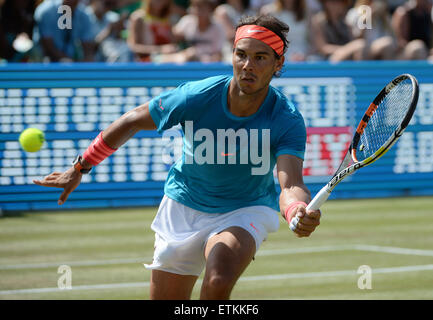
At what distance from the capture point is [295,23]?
42.3ft

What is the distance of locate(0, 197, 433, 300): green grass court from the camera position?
664 cm

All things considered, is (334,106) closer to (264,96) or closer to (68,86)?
(68,86)

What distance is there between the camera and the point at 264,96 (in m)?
4.92

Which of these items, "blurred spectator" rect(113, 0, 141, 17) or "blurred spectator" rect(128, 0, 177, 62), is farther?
"blurred spectator" rect(113, 0, 141, 17)

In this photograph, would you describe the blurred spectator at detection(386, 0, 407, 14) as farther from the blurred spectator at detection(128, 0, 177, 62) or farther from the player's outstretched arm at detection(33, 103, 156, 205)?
the player's outstretched arm at detection(33, 103, 156, 205)

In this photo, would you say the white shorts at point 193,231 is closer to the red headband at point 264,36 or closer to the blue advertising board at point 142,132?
the red headband at point 264,36

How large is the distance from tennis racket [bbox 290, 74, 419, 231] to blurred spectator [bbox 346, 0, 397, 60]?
8261 mm

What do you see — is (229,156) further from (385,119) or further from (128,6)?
(128,6)

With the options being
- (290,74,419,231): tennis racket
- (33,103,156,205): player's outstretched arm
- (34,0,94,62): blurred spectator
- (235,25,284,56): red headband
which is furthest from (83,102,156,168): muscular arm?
(34,0,94,62): blurred spectator

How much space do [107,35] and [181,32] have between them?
1.18 meters

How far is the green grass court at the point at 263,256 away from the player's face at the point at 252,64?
2242 millimetres
